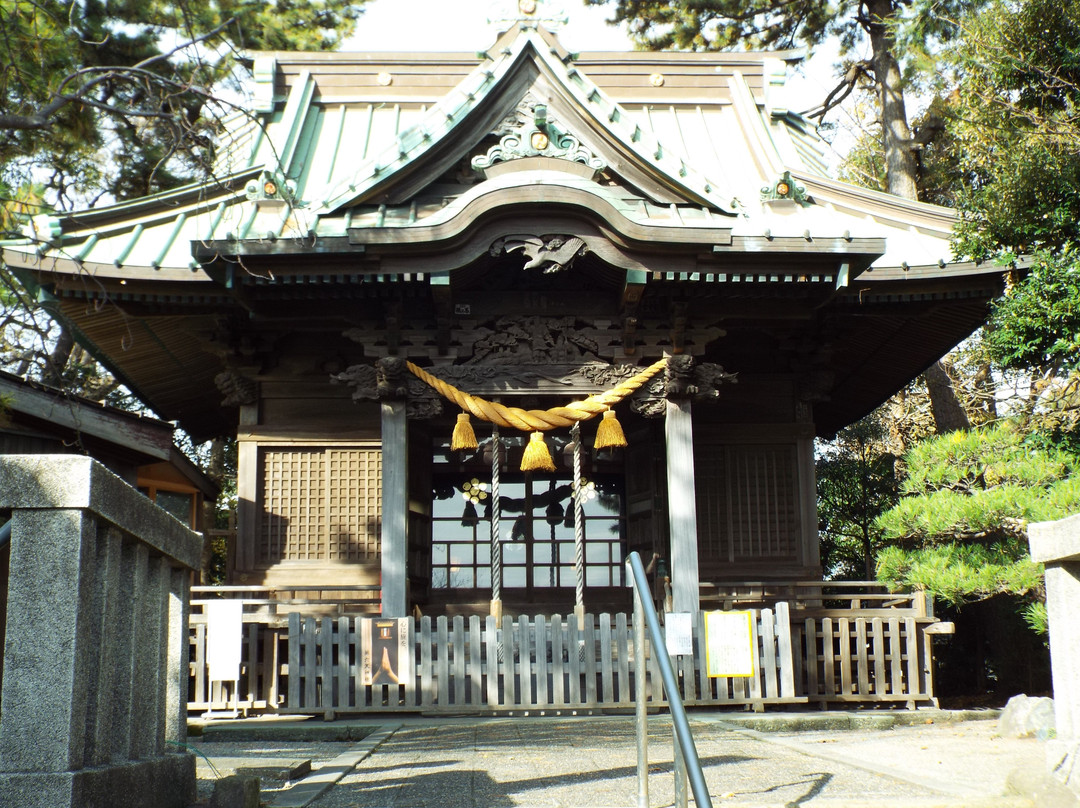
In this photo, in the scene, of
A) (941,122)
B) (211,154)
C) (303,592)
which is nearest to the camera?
(211,154)

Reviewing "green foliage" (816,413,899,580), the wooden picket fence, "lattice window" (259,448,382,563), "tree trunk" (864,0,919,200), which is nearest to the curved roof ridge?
Answer: "lattice window" (259,448,382,563)

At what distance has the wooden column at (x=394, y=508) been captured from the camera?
10.1 metres

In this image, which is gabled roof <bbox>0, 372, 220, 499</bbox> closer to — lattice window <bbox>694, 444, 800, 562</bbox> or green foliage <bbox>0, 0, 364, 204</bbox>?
green foliage <bbox>0, 0, 364, 204</bbox>

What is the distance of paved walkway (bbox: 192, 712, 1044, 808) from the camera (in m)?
5.06

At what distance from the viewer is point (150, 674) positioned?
4.25 meters

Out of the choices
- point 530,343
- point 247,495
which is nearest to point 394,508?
point 530,343

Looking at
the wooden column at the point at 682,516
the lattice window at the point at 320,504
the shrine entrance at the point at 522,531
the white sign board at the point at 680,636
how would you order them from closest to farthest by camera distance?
the white sign board at the point at 680,636 → the wooden column at the point at 682,516 → the lattice window at the point at 320,504 → the shrine entrance at the point at 522,531

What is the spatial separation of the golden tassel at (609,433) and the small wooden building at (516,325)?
403 millimetres

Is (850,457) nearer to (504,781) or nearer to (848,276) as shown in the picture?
(848,276)

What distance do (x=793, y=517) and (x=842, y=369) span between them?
2.63 m

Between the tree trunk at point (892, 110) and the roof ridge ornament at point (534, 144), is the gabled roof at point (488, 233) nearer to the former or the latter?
the roof ridge ornament at point (534, 144)

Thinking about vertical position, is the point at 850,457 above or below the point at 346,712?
→ above

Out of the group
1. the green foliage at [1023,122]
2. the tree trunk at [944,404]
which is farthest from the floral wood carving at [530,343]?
the tree trunk at [944,404]

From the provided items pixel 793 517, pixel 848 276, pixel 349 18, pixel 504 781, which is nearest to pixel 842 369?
pixel 793 517
